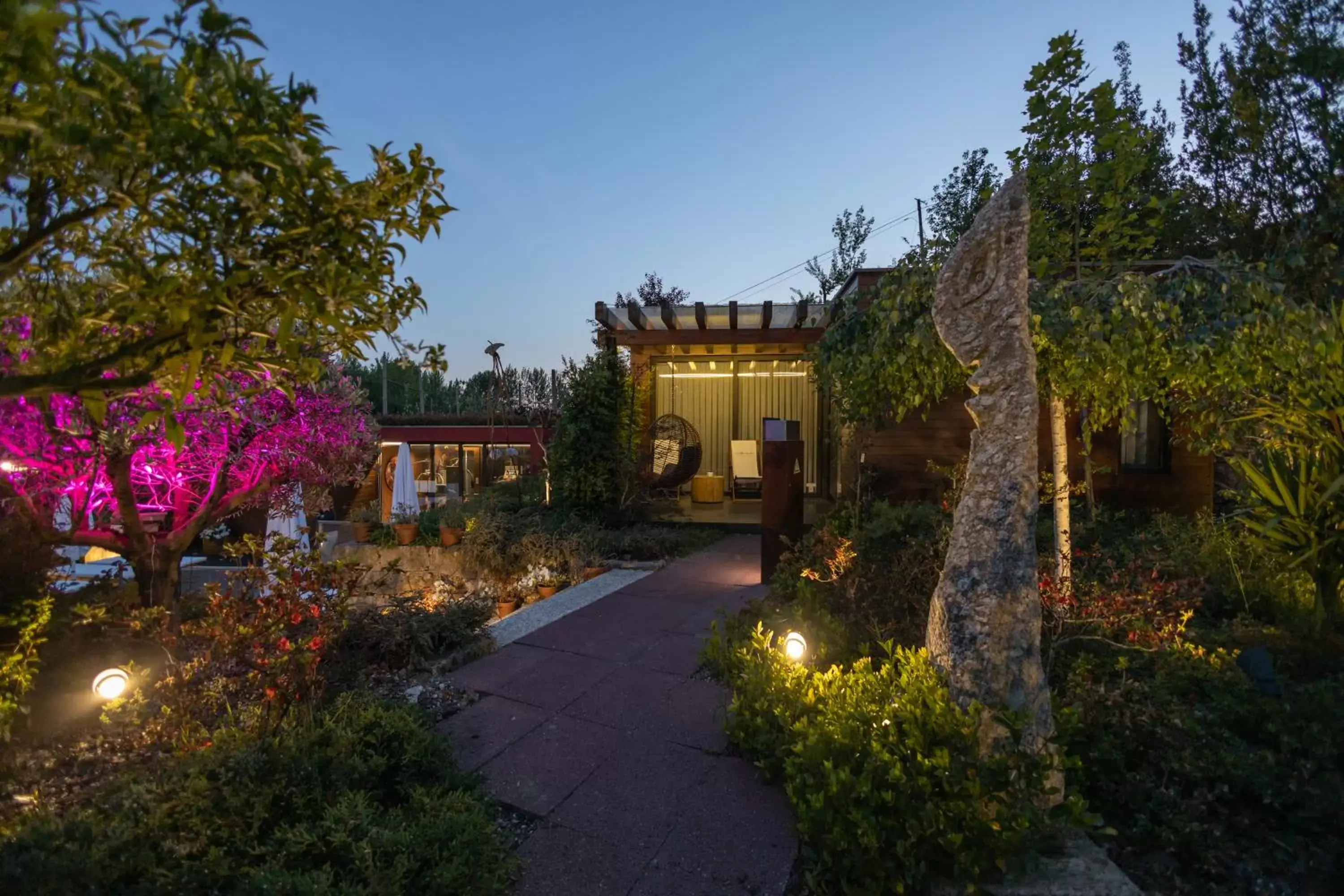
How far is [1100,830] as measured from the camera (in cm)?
211

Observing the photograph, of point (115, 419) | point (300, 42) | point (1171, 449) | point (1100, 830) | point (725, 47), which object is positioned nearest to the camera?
point (300, 42)

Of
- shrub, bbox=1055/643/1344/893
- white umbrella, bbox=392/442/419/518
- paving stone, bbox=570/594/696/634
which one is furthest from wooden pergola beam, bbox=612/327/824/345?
shrub, bbox=1055/643/1344/893

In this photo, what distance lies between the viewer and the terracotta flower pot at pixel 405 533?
8969 mm

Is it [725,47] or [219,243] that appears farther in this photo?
[725,47]

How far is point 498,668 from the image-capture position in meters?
4.16

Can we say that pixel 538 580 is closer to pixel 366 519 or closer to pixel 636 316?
pixel 636 316

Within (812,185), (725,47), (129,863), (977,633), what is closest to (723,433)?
(725,47)

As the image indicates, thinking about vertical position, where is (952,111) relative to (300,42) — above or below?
above

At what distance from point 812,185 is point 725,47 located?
9.86 meters

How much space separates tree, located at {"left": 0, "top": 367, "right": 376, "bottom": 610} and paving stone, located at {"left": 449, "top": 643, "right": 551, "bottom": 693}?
1.76 m

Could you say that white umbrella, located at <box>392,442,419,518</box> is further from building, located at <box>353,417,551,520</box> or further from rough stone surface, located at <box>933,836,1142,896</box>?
rough stone surface, located at <box>933,836,1142,896</box>

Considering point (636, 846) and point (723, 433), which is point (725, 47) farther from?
point (636, 846)

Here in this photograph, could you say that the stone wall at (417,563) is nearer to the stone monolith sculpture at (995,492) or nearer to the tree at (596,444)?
the tree at (596,444)

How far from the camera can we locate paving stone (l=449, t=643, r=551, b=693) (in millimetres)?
3900
